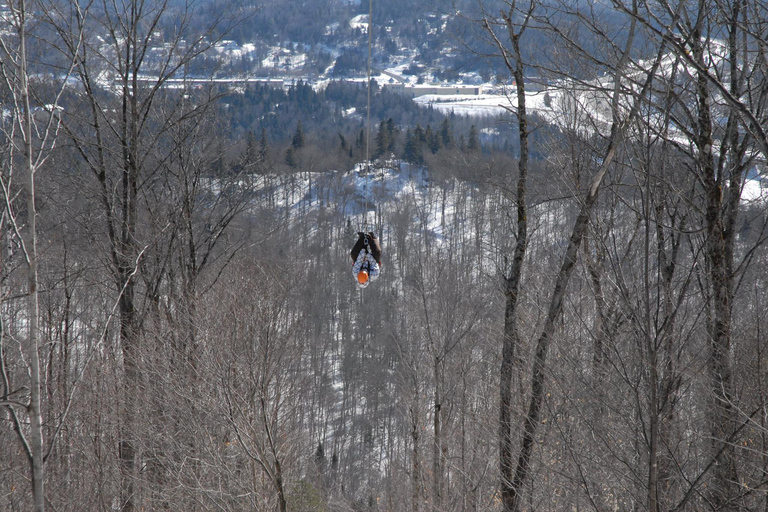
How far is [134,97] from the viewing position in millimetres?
8617

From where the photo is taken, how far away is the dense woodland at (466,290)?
152 inches

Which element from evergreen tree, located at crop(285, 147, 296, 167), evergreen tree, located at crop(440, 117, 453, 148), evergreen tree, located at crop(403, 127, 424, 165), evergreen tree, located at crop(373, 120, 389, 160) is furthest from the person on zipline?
evergreen tree, located at crop(440, 117, 453, 148)

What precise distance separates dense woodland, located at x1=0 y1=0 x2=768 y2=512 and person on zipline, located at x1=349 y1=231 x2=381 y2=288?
79.2 inches

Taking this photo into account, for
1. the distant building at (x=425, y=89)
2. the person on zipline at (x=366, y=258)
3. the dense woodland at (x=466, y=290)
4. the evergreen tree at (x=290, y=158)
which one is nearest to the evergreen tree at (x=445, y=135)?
the evergreen tree at (x=290, y=158)

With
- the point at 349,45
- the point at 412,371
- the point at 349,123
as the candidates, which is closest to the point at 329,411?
the point at 412,371

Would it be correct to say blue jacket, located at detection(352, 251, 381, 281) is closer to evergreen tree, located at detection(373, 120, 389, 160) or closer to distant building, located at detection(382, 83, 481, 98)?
evergreen tree, located at detection(373, 120, 389, 160)

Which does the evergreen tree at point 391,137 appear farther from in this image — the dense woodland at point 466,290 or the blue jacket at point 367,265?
the blue jacket at point 367,265

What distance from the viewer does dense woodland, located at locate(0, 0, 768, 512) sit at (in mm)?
3872

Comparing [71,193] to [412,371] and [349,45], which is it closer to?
[412,371]

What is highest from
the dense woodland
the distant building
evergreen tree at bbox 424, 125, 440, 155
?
the distant building

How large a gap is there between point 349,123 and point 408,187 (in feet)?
105

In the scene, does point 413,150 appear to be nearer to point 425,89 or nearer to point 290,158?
point 290,158

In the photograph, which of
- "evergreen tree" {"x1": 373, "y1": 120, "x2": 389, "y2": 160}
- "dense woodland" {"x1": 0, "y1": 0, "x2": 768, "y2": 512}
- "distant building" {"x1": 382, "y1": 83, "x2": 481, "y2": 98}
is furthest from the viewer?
"distant building" {"x1": 382, "y1": 83, "x2": 481, "y2": 98}

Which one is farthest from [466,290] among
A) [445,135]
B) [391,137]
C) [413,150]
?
[445,135]
